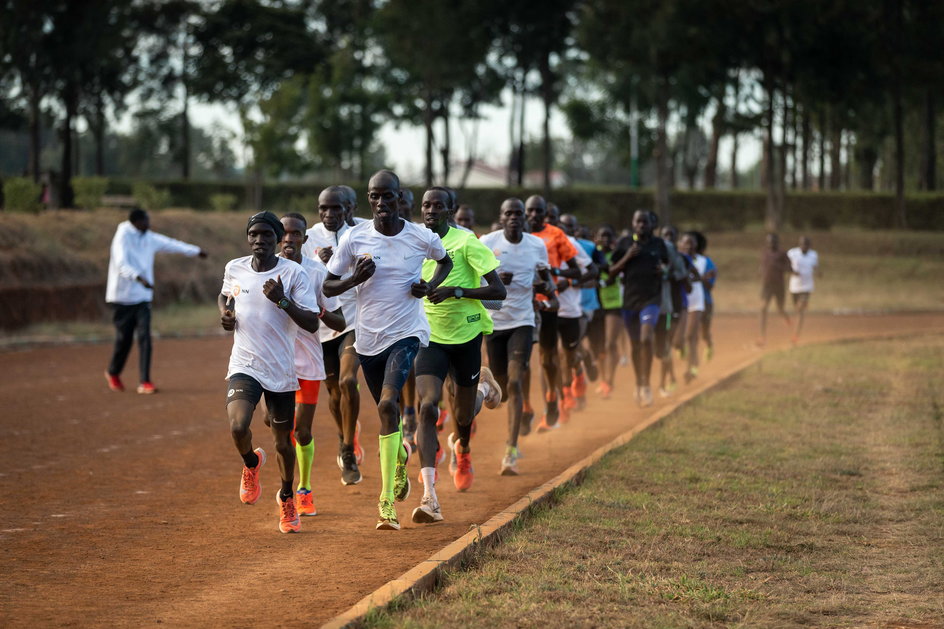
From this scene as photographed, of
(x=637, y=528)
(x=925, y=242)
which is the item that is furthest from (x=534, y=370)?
(x=925, y=242)

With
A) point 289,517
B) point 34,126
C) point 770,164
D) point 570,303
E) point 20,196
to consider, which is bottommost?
point 289,517

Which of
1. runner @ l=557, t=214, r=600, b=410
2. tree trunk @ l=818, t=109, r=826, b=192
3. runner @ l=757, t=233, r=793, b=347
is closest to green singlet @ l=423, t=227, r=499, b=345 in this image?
runner @ l=557, t=214, r=600, b=410

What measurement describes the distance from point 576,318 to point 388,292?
5465 mm

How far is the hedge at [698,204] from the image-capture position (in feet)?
169

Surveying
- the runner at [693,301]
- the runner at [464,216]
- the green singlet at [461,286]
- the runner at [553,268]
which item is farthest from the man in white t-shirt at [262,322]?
the runner at [693,301]

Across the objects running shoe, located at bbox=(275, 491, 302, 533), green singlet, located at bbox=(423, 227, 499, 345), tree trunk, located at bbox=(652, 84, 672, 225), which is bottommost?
running shoe, located at bbox=(275, 491, 302, 533)

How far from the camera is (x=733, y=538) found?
777 centimetres

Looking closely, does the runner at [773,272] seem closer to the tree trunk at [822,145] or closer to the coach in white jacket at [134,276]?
the coach in white jacket at [134,276]

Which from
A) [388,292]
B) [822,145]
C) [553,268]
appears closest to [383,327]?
[388,292]

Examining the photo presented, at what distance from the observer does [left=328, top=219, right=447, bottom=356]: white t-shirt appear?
826 centimetres

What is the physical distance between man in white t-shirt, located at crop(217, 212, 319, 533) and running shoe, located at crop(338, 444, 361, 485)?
187cm

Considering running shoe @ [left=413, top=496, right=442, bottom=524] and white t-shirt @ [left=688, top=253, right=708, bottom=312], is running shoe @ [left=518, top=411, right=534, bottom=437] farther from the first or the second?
white t-shirt @ [left=688, top=253, right=708, bottom=312]

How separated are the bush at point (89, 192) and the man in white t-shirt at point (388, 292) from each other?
28.0 m

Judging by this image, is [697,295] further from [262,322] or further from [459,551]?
[459,551]
